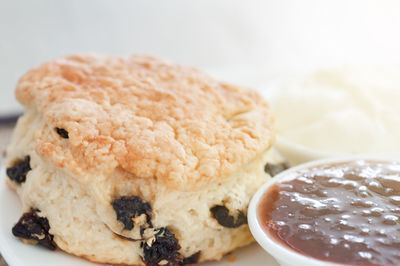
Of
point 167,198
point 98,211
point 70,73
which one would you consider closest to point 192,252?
point 167,198

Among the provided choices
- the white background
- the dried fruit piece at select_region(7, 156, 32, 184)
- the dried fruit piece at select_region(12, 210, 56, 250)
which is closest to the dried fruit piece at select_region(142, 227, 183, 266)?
the dried fruit piece at select_region(12, 210, 56, 250)

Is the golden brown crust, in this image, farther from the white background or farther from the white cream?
the white background

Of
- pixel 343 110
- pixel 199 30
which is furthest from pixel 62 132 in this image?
pixel 199 30

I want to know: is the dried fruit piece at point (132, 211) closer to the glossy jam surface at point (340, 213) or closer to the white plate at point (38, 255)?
the white plate at point (38, 255)

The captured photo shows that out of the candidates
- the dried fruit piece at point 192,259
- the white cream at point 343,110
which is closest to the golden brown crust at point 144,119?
the dried fruit piece at point 192,259

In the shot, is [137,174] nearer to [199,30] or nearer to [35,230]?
[35,230]

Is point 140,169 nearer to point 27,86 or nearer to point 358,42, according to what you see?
point 27,86
